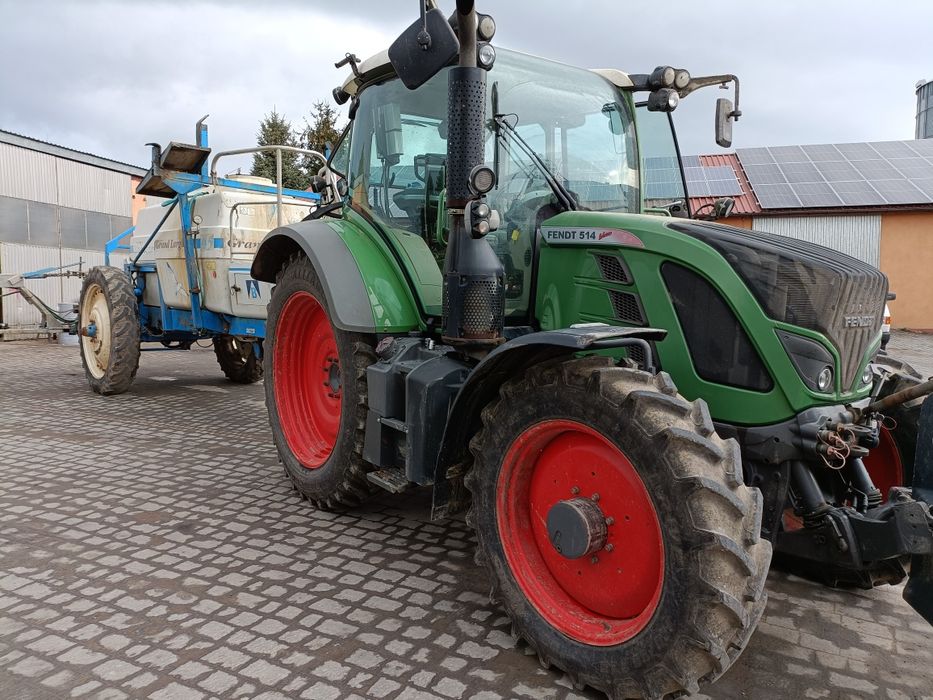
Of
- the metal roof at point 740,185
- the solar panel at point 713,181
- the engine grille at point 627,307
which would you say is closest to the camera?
the engine grille at point 627,307

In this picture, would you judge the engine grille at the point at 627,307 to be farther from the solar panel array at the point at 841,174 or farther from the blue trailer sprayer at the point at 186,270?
the solar panel array at the point at 841,174

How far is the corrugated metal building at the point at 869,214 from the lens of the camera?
17.8m

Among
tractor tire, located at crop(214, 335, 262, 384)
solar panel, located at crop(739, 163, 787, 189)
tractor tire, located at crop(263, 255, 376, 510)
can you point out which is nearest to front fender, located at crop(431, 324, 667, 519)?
tractor tire, located at crop(263, 255, 376, 510)

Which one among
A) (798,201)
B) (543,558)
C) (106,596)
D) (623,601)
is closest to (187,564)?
(106,596)

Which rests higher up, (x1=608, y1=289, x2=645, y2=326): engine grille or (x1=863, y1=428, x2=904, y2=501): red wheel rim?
(x1=608, y1=289, x2=645, y2=326): engine grille

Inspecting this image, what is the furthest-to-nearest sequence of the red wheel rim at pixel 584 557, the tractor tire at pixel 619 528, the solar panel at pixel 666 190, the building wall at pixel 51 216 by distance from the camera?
the building wall at pixel 51 216
the solar panel at pixel 666 190
the red wheel rim at pixel 584 557
the tractor tire at pixel 619 528

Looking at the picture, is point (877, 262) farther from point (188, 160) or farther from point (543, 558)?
point (543, 558)

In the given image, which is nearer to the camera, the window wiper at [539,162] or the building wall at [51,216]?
the window wiper at [539,162]

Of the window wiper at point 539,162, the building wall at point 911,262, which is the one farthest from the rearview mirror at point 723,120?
the building wall at point 911,262

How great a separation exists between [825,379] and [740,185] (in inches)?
725

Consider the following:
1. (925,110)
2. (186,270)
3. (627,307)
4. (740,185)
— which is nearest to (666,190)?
(627,307)

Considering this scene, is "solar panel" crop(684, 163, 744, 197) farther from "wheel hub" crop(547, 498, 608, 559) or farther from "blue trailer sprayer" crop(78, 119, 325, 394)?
"wheel hub" crop(547, 498, 608, 559)

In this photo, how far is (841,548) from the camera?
2.50m

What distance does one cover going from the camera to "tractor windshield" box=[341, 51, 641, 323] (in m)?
3.42
